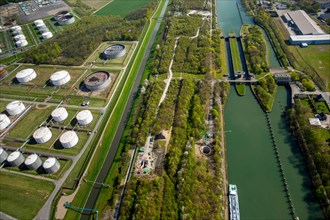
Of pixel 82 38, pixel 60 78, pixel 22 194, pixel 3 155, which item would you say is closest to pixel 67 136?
pixel 3 155

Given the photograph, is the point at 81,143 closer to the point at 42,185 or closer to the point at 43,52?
the point at 42,185

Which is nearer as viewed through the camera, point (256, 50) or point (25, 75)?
point (25, 75)

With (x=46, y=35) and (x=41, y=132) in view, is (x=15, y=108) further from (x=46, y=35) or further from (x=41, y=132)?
(x=46, y=35)

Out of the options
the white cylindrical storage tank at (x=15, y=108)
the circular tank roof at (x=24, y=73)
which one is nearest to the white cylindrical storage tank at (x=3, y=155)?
the white cylindrical storage tank at (x=15, y=108)

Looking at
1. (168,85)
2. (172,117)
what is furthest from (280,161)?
(168,85)

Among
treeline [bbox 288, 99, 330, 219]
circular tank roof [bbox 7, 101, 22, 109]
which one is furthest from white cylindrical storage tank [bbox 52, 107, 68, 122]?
treeline [bbox 288, 99, 330, 219]

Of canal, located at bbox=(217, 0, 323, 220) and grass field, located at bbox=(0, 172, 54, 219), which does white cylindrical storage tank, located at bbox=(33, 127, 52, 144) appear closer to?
grass field, located at bbox=(0, 172, 54, 219)
